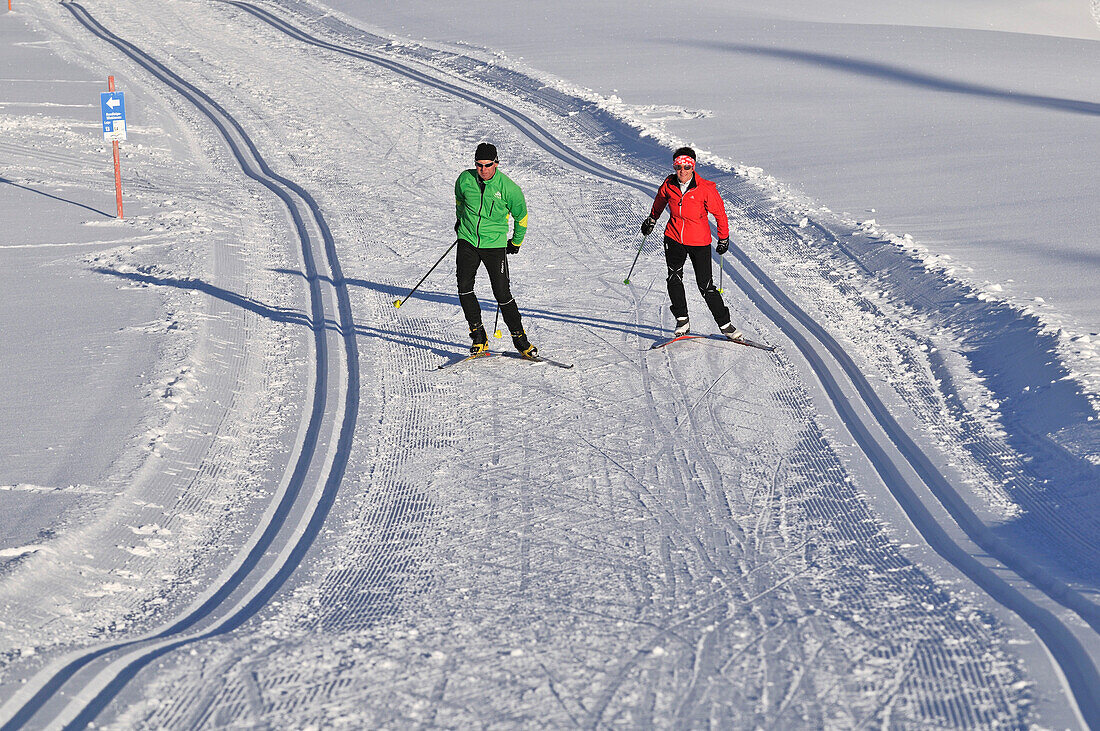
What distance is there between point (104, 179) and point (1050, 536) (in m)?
13.2

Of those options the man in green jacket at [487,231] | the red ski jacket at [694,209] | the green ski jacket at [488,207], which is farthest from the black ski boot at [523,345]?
the red ski jacket at [694,209]

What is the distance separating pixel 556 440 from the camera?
23.9 ft

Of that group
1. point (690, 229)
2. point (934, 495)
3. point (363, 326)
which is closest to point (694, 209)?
point (690, 229)

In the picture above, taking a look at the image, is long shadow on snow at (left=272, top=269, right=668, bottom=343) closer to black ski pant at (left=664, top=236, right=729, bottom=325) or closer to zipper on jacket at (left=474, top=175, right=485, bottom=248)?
black ski pant at (left=664, top=236, right=729, bottom=325)

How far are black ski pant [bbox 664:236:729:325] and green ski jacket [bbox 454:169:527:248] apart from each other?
1.39 m

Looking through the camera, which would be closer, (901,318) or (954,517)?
(954,517)

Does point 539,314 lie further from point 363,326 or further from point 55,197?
point 55,197

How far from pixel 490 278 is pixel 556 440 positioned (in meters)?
1.99

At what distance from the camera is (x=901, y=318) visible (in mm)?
9586

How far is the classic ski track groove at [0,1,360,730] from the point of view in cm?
440

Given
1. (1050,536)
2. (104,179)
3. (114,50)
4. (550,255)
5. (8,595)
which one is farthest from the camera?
(114,50)

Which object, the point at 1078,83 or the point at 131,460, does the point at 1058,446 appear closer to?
the point at 131,460

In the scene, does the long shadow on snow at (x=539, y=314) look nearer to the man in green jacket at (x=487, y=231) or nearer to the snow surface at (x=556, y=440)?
the snow surface at (x=556, y=440)

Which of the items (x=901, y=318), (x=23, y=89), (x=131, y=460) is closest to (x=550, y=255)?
(x=901, y=318)
